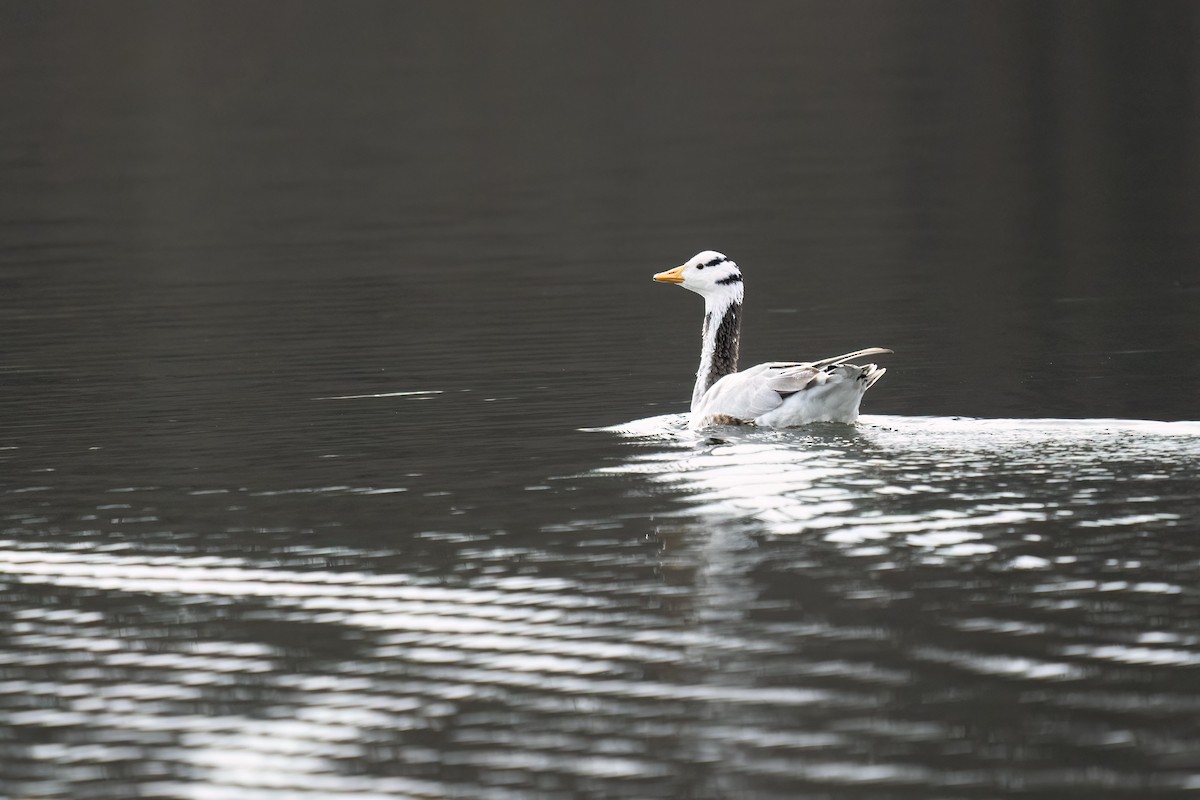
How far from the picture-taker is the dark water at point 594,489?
841 cm

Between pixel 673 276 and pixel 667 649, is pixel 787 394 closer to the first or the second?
pixel 673 276

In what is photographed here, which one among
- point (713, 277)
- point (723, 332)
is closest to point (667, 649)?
point (723, 332)

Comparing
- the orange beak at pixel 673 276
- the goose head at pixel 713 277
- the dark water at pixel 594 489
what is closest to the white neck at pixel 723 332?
the goose head at pixel 713 277

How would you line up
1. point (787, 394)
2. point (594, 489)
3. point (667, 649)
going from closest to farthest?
point (667, 649), point (594, 489), point (787, 394)

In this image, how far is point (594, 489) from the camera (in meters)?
13.8

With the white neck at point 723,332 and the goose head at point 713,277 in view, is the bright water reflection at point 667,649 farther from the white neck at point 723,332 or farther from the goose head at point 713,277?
the goose head at point 713,277

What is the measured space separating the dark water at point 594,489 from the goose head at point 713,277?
118 centimetres

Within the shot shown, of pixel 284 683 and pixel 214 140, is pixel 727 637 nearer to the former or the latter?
pixel 284 683

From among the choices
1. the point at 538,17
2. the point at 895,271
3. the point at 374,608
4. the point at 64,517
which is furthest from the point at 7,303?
the point at 538,17

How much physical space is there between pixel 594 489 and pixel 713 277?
5.11 meters

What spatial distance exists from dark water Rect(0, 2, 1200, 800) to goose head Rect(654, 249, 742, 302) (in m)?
1.18

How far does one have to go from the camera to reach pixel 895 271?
2739cm

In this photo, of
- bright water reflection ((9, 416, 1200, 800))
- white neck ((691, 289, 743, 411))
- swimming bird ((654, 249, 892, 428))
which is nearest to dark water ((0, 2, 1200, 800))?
bright water reflection ((9, 416, 1200, 800))

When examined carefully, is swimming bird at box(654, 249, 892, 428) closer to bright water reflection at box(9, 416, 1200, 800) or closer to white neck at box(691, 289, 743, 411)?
white neck at box(691, 289, 743, 411)
